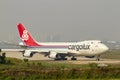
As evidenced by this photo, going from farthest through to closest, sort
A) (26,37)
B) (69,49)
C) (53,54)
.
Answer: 1. (26,37)
2. (69,49)
3. (53,54)

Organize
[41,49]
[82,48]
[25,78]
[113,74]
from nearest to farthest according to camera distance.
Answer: [25,78] → [113,74] → [82,48] → [41,49]

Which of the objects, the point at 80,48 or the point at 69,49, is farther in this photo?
the point at 69,49

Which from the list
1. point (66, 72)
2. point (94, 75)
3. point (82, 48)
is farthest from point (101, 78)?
point (82, 48)

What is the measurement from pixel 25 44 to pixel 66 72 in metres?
51.5

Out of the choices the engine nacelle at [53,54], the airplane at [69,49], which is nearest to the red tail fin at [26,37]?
the airplane at [69,49]

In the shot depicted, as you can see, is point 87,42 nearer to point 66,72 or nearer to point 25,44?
point 25,44

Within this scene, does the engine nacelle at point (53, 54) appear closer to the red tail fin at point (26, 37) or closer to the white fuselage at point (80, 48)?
the white fuselage at point (80, 48)

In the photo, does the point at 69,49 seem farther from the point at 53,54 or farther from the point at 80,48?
the point at 53,54

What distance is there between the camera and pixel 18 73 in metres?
39.3

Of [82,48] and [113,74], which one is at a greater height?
[82,48]

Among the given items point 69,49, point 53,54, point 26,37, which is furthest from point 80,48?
point 26,37

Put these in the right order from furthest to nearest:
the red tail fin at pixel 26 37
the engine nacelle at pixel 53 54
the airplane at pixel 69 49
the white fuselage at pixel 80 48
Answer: the red tail fin at pixel 26 37 < the engine nacelle at pixel 53 54 < the airplane at pixel 69 49 < the white fuselage at pixel 80 48

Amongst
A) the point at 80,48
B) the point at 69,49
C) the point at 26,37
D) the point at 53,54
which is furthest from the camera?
the point at 26,37

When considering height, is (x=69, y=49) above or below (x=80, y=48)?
below
